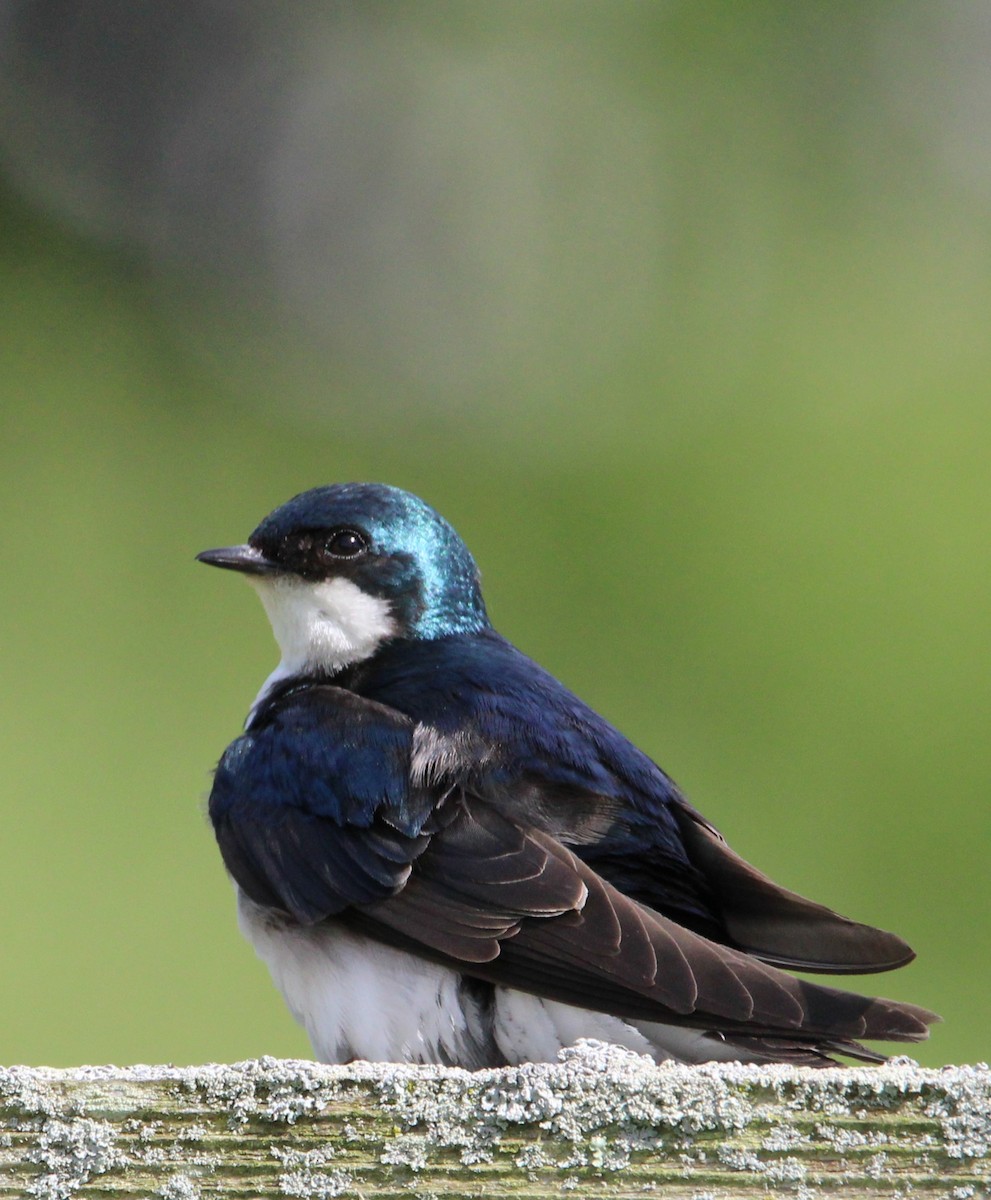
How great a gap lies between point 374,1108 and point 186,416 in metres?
1.78

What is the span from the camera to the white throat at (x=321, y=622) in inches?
77.8

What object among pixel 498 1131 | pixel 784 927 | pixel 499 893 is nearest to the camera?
pixel 498 1131

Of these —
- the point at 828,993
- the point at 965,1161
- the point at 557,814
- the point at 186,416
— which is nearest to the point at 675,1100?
the point at 965,1161

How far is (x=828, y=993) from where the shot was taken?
3.89 feet


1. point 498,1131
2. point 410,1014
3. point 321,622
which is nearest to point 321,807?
point 410,1014

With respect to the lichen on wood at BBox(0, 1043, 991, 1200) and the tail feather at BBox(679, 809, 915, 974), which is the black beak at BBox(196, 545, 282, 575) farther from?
the lichen on wood at BBox(0, 1043, 991, 1200)

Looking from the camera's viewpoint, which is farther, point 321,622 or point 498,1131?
point 321,622

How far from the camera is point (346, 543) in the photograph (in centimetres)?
204

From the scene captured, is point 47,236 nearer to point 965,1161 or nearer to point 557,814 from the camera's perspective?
point 557,814

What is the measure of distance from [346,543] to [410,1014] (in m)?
0.78

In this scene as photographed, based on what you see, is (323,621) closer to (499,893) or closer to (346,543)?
(346,543)

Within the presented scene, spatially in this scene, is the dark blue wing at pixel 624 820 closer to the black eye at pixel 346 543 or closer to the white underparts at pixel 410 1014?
the white underparts at pixel 410 1014

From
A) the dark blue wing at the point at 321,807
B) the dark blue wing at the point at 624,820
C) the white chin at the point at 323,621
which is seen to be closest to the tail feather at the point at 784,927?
the dark blue wing at the point at 624,820

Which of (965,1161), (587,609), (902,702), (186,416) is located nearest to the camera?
(965,1161)
